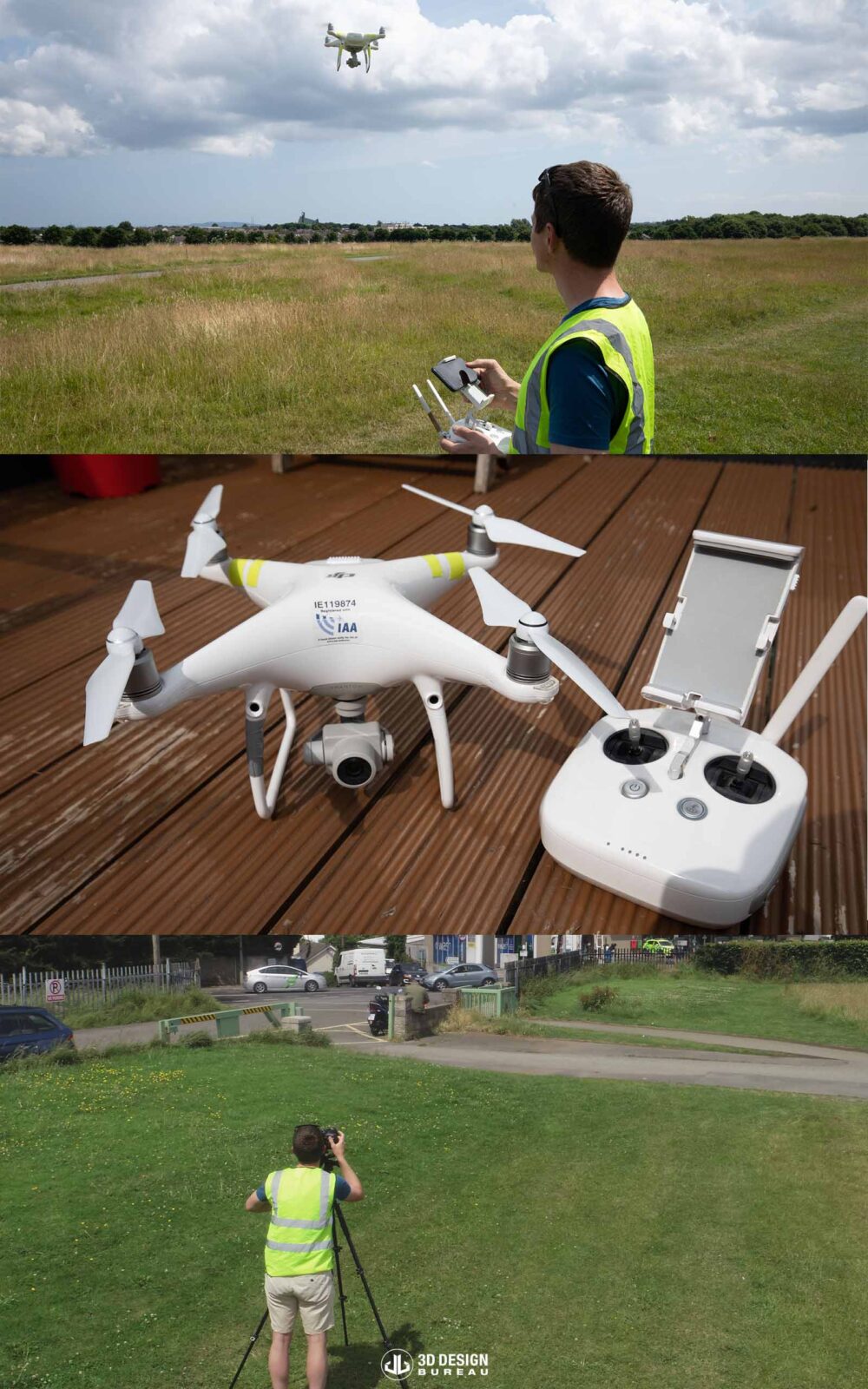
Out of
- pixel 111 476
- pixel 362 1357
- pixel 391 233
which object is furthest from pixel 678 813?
pixel 391 233

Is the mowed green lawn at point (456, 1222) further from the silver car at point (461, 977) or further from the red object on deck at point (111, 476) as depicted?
the red object on deck at point (111, 476)

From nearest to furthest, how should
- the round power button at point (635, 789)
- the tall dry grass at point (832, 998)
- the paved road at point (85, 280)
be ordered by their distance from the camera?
the round power button at point (635, 789)
the tall dry grass at point (832, 998)
the paved road at point (85, 280)

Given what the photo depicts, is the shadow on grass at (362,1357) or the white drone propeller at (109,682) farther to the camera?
the shadow on grass at (362,1357)

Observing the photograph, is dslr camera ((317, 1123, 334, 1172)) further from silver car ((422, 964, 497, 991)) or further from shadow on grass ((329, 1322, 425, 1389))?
silver car ((422, 964, 497, 991))

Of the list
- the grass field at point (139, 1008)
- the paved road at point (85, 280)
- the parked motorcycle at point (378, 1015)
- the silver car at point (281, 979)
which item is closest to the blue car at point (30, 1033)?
the grass field at point (139, 1008)

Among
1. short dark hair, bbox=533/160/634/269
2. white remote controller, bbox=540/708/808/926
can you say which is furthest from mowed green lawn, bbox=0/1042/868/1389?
short dark hair, bbox=533/160/634/269

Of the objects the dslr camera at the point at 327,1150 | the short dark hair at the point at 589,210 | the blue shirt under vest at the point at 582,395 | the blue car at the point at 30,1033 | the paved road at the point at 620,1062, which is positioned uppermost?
the short dark hair at the point at 589,210
